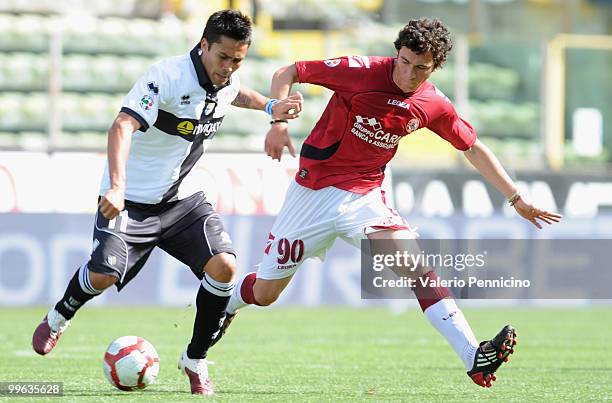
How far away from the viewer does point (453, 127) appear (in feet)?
24.0

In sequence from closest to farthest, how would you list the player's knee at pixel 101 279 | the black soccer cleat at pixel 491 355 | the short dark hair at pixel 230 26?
the black soccer cleat at pixel 491 355 < the short dark hair at pixel 230 26 < the player's knee at pixel 101 279

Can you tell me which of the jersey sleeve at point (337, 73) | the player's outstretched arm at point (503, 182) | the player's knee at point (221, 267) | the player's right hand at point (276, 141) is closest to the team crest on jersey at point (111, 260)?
the player's knee at point (221, 267)

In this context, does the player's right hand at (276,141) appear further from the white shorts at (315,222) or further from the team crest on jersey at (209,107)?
the white shorts at (315,222)

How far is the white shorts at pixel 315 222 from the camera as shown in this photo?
7.31m

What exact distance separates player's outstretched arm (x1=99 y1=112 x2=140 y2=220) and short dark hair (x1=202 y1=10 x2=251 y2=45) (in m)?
0.70

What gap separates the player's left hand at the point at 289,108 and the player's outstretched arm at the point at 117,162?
0.77m

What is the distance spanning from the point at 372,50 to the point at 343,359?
7.09 meters

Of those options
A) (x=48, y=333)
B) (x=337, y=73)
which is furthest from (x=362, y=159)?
(x=48, y=333)

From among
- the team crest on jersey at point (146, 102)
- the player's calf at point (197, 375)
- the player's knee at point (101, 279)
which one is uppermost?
the team crest on jersey at point (146, 102)

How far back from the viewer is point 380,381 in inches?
303

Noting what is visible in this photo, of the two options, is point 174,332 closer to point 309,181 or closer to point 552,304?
point 309,181

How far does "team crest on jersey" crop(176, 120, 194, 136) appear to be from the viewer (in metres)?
7.02

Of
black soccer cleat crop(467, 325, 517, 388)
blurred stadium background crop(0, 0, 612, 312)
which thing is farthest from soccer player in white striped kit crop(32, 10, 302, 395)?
blurred stadium background crop(0, 0, 612, 312)

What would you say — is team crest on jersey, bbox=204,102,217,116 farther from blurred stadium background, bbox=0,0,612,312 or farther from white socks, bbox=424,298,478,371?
blurred stadium background, bbox=0,0,612,312
